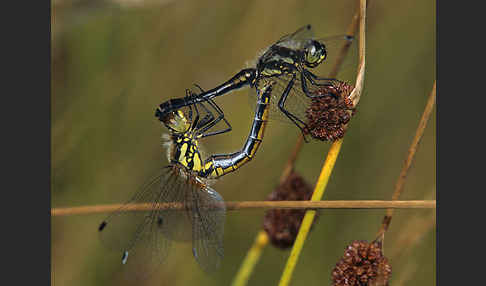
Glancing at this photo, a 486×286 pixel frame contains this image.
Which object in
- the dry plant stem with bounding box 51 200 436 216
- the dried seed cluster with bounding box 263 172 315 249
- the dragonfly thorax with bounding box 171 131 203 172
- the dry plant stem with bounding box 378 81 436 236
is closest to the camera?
the dry plant stem with bounding box 51 200 436 216

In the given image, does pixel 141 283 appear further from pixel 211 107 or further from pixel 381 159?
pixel 381 159

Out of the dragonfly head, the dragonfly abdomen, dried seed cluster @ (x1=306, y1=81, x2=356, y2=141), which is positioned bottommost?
the dragonfly abdomen

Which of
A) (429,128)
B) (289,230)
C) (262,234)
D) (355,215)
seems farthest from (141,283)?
(429,128)

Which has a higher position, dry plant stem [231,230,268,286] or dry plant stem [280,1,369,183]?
dry plant stem [280,1,369,183]

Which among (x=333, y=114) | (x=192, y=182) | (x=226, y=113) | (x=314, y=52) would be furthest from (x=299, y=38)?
(x=226, y=113)

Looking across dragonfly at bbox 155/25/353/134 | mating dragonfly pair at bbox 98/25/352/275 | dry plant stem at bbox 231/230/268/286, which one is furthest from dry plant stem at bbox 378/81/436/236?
dry plant stem at bbox 231/230/268/286

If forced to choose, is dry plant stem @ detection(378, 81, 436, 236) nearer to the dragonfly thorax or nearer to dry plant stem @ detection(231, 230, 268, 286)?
dry plant stem @ detection(231, 230, 268, 286)

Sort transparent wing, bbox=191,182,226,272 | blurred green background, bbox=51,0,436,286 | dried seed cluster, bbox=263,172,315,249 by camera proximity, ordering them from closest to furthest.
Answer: dried seed cluster, bbox=263,172,315,249
transparent wing, bbox=191,182,226,272
blurred green background, bbox=51,0,436,286
